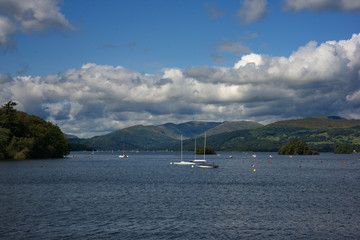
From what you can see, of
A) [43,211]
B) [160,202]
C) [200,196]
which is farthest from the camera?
[200,196]

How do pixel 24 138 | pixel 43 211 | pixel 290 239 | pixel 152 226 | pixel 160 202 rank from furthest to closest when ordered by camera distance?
1. pixel 24 138
2. pixel 160 202
3. pixel 43 211
4. pixel 152 226
5. pixel 290 239

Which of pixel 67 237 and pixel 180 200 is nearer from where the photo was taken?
Result: pixel 67 237

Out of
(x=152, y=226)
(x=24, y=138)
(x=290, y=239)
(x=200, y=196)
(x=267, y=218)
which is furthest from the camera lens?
(x=24, y=138)

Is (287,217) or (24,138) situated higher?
(24,138)

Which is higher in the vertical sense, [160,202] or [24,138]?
[24,138]

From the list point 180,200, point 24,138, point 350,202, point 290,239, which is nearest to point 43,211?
point 180,200

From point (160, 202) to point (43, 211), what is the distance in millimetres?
18959

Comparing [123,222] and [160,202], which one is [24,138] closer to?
[160,202]

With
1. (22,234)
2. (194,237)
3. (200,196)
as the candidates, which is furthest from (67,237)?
(200,196)

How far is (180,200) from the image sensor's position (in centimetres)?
6297

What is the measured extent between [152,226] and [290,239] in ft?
51.8

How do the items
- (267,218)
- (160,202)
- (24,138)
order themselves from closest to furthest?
(267,218), (160,202), (24,138)

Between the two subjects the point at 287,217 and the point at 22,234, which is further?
the point at 287,217

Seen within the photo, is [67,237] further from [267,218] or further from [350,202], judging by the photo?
[350,202]
